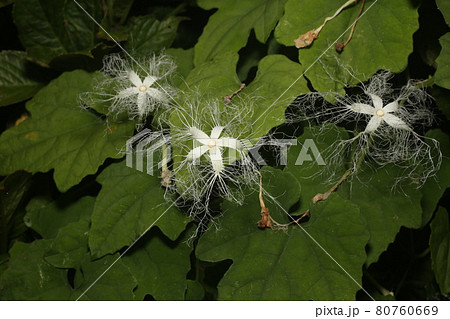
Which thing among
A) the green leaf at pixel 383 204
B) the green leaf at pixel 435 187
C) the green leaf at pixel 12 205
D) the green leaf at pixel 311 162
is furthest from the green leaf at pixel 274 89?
the green leaf at pixel 12 205

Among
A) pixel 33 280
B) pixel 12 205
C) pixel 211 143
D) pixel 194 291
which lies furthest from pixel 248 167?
pixel 12 205

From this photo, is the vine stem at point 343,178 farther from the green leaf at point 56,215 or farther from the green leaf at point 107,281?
the green leaf at point 56,215

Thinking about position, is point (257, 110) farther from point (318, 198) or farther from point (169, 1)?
point (169, 1)

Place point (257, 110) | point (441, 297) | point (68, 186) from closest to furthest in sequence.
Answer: point (257, 110) < point (68, 186) < point (441, 297)

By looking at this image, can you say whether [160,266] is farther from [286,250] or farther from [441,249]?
[441,249]

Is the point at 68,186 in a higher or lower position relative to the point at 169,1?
lower

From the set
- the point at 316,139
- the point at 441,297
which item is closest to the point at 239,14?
the point at 316,139

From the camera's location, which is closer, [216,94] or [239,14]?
[216,94]
